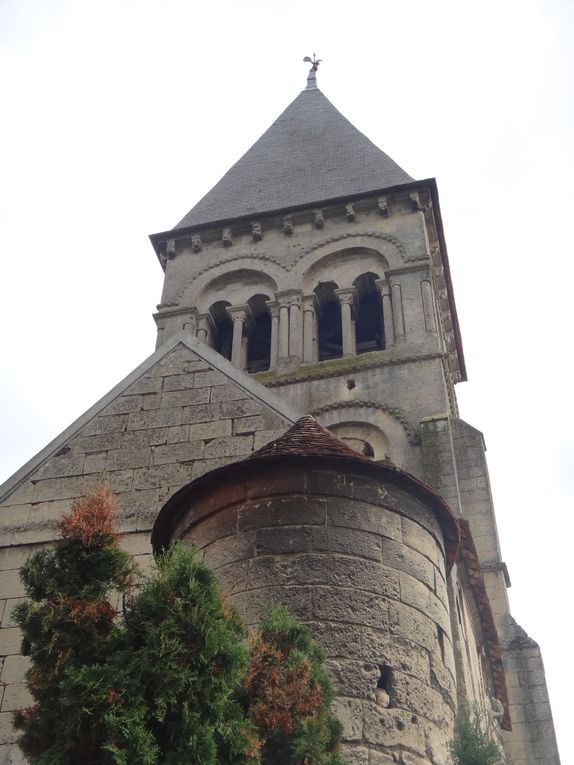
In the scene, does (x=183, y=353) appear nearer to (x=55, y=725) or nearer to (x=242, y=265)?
(x=55, y=725)

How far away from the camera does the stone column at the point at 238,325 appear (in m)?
19.7

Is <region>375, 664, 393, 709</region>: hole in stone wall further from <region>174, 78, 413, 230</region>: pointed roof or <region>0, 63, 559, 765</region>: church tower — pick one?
<region>174, 78, 413, 230</region>: pointed roof

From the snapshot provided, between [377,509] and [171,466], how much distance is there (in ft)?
7.63

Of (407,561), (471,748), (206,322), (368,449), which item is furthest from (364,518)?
(206,322)

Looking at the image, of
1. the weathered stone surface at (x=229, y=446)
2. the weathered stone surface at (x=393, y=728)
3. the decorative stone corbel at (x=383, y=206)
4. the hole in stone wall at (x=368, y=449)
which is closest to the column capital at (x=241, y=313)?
the decorative stone corbel at (x=383, y=206)

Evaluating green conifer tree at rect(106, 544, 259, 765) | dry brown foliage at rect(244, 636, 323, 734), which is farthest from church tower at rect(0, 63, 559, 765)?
green conifer tree at rect(106, 544, 259, 765)

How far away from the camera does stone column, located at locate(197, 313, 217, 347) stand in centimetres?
2014

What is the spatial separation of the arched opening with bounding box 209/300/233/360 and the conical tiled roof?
45.0ft

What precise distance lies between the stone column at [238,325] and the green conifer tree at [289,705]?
14856mm

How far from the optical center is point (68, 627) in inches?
172

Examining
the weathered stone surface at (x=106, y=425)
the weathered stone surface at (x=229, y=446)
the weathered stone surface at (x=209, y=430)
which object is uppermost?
the weathered stone surface at (x=106, y=425)

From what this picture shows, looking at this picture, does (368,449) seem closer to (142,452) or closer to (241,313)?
(241,313)

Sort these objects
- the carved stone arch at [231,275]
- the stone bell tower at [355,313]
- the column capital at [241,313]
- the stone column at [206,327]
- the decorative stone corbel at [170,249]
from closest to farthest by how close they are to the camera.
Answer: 1. the stone bell tower at [355,313]
2. the stone column at [206,327]
3. the column capital at [241,313]
4. the carved stone arch at [231,275]
5. the decorative stone corbel at [170,249]

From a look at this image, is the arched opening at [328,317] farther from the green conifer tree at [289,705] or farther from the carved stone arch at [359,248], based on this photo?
the green conifer tree at [289,705]
